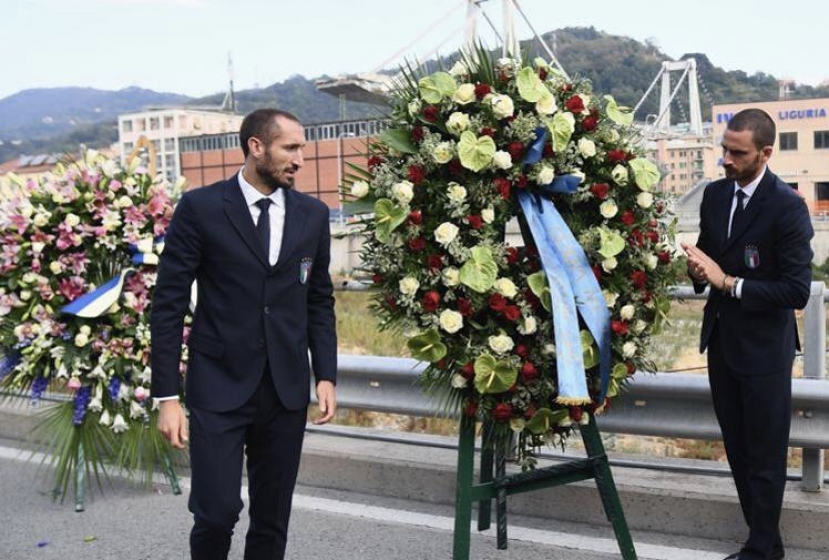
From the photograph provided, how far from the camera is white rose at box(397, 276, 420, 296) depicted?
3787 mm

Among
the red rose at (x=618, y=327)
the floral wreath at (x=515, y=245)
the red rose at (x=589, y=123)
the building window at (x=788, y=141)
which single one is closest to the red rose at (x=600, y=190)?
the floral wreath at (x=515, y=245)

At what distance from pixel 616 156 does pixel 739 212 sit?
0.64m

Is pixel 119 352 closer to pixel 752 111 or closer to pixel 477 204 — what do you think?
pixel 477 204

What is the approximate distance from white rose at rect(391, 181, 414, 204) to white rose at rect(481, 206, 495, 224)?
277 millimetres

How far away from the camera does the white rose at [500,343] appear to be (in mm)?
3729

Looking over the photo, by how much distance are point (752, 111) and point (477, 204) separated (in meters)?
1.22

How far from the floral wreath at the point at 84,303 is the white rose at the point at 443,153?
2.27 m

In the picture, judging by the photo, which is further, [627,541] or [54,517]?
[54,517]

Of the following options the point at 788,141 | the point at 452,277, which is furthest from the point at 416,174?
the point at 788,141

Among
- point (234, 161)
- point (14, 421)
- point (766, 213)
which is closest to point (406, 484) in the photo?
point (766, 213)

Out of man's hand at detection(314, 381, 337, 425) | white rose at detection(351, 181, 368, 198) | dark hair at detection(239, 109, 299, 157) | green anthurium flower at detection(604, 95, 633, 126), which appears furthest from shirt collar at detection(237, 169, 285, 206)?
green anthurium flower at detection(604, 95, 633, 126)

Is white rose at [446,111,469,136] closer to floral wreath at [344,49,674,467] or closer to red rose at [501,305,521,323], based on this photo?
floral wreath at [344,49,674,467]

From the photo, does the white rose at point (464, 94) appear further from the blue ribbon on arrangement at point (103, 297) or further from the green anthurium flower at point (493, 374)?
the blue ribbon on arrangement at point (103, 297)

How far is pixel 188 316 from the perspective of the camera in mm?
5480
